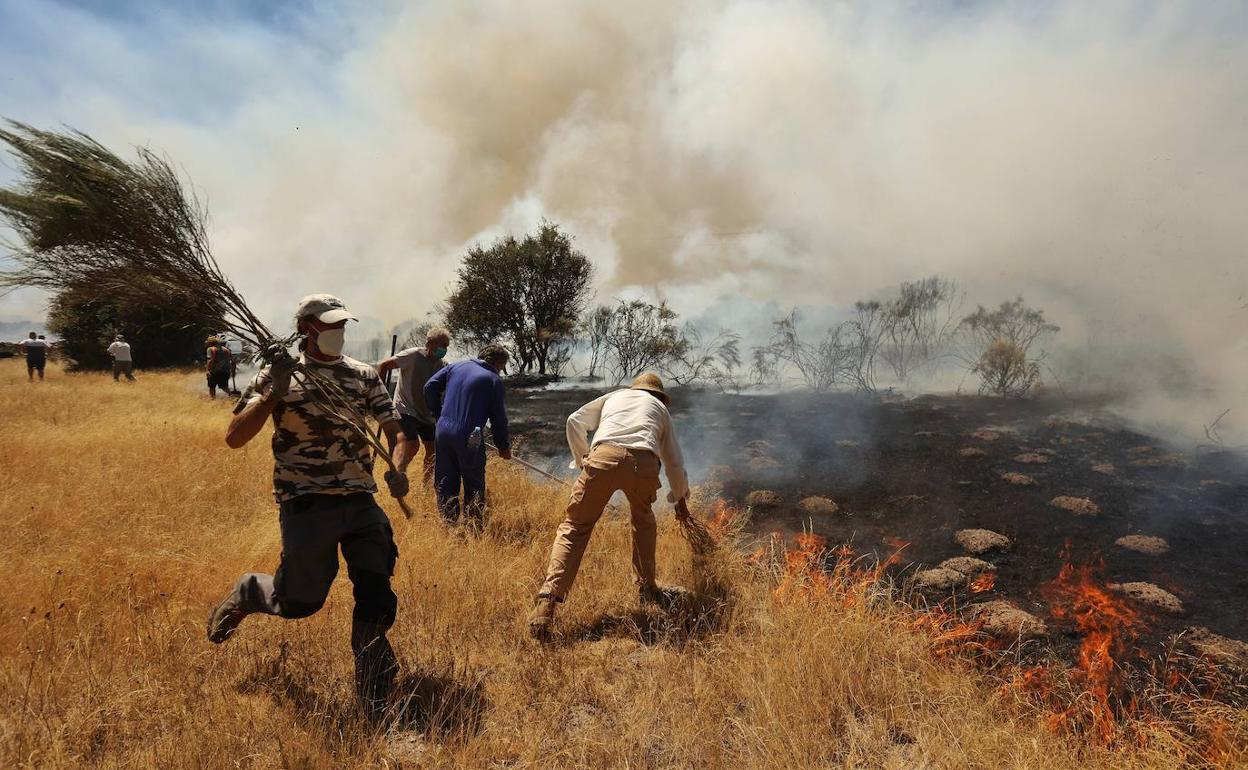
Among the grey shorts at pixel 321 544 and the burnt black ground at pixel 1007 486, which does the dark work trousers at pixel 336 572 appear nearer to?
the grey shorts at pixel 321 544

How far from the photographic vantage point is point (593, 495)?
3701mm

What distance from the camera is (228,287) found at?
324 cm

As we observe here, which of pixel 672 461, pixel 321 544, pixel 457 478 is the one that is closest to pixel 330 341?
pixel 321 544

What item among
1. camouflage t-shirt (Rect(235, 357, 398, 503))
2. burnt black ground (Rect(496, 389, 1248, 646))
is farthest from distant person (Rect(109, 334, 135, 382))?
camouflage t-shirt (Rect(235, 357, 398, 503))

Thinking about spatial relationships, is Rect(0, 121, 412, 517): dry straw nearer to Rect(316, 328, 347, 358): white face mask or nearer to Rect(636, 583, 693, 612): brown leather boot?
Rect(316, 328, 347, 358): white face mask

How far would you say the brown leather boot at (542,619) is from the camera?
341 centimetres

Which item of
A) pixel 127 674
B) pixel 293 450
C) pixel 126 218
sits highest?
pixel 126 218

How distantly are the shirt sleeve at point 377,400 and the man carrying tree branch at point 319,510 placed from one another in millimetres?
126

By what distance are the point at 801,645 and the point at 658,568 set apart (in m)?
1.64

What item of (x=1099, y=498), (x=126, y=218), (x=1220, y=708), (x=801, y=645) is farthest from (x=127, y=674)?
(x=1099, y=498)

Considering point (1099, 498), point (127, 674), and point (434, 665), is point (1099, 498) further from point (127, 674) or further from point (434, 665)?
point (127, 674)

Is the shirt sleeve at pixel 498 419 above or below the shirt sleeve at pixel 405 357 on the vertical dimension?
below

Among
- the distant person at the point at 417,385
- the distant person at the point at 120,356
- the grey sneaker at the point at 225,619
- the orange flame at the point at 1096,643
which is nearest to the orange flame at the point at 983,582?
the orange flame at the point at 1096,643

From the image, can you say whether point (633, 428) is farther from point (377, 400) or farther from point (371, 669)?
point (371, 669)
